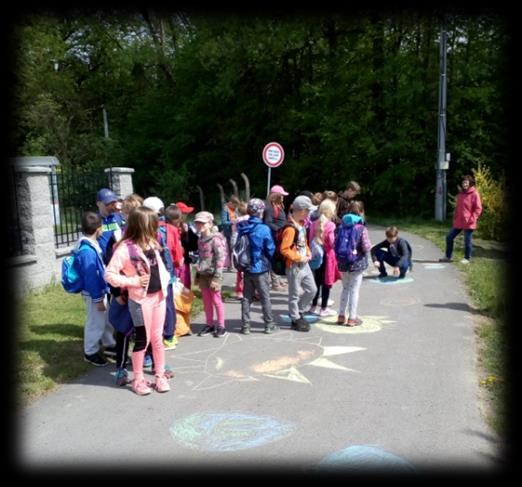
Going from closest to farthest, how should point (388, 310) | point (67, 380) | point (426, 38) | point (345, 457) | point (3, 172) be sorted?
point (345, 457) < point (67, 380) < point (388, 310) < point (3, 172) < point (426, 38)

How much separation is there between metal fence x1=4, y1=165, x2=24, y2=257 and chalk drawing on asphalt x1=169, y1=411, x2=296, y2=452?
5.40 m

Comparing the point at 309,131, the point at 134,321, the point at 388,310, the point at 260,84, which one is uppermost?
the point at 260,84

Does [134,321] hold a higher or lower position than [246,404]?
higher

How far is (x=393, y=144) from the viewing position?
2191 centimetres

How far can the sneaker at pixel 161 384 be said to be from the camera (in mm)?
4555

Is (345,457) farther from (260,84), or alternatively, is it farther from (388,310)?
(260,84)

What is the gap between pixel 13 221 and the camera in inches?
321

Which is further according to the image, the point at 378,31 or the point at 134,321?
the point at 378,31

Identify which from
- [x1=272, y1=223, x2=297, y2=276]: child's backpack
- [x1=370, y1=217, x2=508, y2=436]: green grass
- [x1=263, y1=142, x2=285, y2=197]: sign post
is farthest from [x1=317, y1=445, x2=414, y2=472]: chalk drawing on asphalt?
[x1=263, y1=142, x2=285, y2=197]: sign post

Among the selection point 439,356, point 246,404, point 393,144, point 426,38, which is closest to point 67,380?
point 246,404

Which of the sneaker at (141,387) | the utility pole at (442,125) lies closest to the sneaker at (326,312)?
the sneaker at (141,387)

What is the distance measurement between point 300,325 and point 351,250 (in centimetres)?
110

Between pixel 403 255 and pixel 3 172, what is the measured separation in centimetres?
689

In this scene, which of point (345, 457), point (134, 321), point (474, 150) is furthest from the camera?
point (474, 150)
